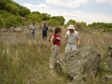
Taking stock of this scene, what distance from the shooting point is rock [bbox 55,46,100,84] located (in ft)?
24.5

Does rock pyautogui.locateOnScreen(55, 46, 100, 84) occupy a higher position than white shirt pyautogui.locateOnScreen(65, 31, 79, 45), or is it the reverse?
white shirt pyautogui.locateOnScreen(65, 31, 79, 45)

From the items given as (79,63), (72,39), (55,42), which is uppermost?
(72,39)

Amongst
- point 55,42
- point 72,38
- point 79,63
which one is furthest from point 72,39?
point 79,63

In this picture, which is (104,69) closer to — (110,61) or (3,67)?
(110,61)

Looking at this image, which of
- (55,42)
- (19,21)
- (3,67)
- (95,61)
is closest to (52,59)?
(55,42)

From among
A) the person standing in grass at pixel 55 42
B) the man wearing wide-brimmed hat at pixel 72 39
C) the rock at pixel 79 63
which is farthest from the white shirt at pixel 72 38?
the rock at pixel 79 63

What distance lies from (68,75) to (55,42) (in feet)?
6.46

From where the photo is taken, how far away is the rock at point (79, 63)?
7.46 m

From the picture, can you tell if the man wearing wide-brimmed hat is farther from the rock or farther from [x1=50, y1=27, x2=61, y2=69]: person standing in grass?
the rock

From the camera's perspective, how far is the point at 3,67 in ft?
23.4

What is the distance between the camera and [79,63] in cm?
775

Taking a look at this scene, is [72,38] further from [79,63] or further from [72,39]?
[79,63]

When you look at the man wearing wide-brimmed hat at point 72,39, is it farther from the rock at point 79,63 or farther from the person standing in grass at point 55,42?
the rock at point 79,63

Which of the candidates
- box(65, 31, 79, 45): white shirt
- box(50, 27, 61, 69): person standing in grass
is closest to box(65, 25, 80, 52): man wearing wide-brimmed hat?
box(65, 31, 79, 45): white shirt
